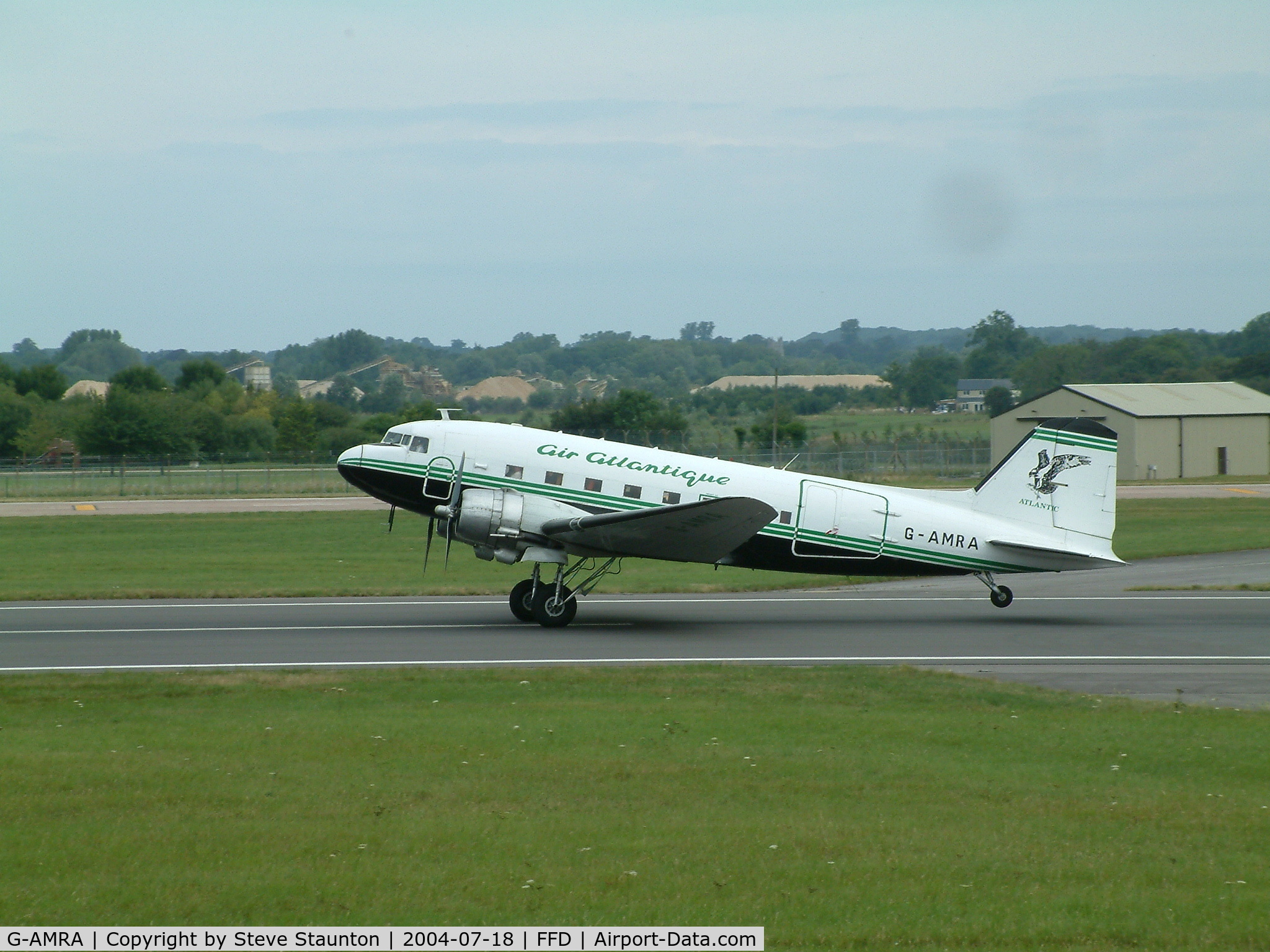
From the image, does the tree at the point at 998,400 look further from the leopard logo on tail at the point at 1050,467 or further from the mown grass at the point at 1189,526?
the leopard logo on tail at the point at 1050,467

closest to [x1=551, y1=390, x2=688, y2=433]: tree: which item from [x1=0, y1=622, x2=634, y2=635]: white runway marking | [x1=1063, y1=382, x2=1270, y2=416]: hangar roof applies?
[x1=1063, y1=382, x2=1270, y2=416]: hangar roof

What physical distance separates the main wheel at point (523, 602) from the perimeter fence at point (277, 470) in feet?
116

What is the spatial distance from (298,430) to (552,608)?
193 feet

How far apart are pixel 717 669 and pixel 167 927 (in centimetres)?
1080

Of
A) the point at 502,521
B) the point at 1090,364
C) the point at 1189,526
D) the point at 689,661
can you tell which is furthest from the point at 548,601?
the point at 1090,364

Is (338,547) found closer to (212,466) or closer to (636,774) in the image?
(636,774)

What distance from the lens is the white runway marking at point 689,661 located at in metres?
17.1

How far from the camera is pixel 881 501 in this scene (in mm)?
22094

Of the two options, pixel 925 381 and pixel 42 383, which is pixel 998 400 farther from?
pixel 42 383

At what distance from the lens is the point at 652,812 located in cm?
954

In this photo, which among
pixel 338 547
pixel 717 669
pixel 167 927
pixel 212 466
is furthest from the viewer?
pixel 212 466

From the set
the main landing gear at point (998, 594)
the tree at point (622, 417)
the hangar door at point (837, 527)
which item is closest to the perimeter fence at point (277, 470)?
the tree at point (622, 417)

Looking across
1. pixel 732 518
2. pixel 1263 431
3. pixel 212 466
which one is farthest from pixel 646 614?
pixel 1263 431

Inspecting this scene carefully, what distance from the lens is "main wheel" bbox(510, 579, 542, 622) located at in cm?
2173
